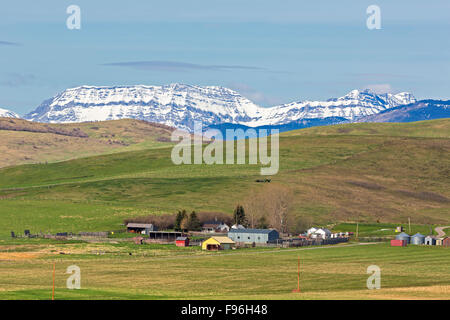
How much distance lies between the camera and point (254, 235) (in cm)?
14262

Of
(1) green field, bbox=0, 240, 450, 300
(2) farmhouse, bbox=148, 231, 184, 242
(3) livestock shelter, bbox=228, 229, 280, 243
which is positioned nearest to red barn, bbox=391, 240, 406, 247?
(1) green field, bbox=0, 240, 450, 300

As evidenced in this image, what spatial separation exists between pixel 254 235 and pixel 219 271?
57.2m

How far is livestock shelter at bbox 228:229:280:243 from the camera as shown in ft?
463

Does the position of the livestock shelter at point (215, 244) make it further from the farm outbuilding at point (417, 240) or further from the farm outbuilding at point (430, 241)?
the farm outbuilding at point (430, 241)

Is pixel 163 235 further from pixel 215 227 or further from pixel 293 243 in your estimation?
pixel 293 243

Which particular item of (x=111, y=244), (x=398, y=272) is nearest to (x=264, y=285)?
(x=398, y=272)

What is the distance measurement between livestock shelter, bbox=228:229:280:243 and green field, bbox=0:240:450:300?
17.2 metres

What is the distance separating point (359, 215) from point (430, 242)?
45.0m

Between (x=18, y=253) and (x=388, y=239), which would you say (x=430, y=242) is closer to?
(x=388, y=239)

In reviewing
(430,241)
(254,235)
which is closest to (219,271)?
(254,235)

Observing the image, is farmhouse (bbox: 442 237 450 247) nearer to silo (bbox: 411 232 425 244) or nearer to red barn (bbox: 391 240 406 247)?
silo (bbox: 411 232 425 244)

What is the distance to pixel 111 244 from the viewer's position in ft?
417

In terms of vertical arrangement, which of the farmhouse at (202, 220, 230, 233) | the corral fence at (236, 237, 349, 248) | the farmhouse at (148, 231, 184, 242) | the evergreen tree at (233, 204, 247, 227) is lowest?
the corral fence at (236, 237, 349, 248)
